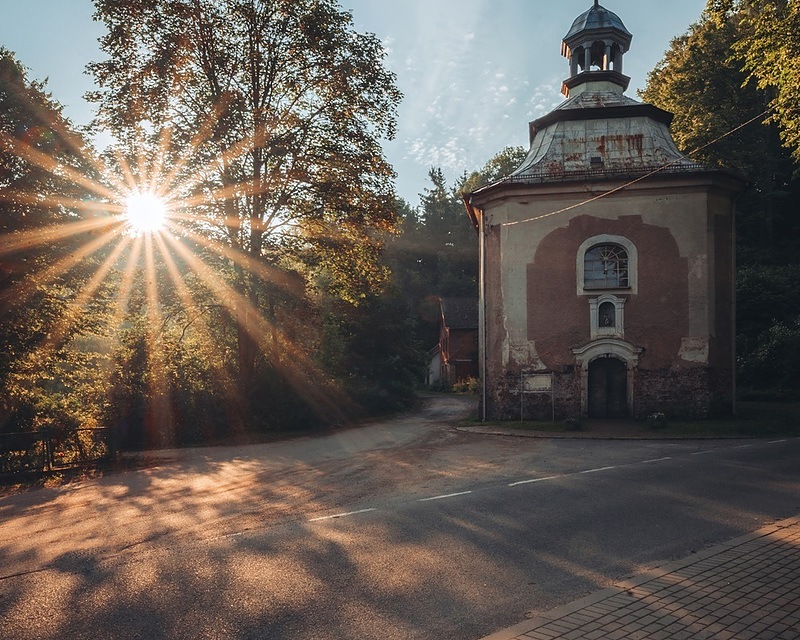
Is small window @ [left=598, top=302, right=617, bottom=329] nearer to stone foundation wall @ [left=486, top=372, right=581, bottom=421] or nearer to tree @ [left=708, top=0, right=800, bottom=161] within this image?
stone foundation wall @ [left=486, top=372, right=581, bottom=421]

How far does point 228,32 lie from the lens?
21797 mm

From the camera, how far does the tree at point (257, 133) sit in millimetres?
20844

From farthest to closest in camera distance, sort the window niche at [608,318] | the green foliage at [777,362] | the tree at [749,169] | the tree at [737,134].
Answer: the tree at [737,134] → the tree at [749,169] → the green foliage at [777,362] → the window niche at [608,318]

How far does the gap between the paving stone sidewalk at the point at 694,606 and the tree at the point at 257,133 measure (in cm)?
1755

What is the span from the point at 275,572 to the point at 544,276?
17492mm

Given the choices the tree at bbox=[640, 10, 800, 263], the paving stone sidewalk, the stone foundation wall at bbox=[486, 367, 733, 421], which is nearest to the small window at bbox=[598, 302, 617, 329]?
the stone foundation wall at bbox=[486, 367, 733, 421]

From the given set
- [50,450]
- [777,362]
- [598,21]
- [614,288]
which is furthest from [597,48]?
[50,450]

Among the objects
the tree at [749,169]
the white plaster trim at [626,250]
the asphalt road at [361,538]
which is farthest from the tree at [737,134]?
the asphalt road at [361,538]

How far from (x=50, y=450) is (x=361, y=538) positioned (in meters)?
10.2

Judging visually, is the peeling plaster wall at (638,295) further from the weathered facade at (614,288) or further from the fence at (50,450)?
the fence at (50,450)

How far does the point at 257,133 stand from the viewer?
2142 centimetres

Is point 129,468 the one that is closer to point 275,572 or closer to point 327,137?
point 275,572

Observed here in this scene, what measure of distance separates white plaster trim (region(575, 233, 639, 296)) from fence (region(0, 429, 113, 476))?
15.5 metres

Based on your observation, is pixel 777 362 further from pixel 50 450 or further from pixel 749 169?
pixel 50 450
